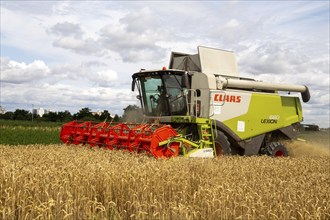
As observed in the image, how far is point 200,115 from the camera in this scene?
31.4 ft

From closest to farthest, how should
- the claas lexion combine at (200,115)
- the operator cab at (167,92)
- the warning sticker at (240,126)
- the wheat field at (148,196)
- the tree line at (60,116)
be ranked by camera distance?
the wheat field at (148,196)
the claas lexion combine at (200,115)
the operator cab at (167,92)
the warning sticker at (240,126)
the tree line at (60,116)

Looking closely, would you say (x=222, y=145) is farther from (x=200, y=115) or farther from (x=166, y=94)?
(x=166, y=94)

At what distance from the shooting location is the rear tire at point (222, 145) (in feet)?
31.2

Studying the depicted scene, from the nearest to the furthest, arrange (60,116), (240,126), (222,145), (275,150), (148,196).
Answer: (148,196) → (222,145) → (240,126) → (275,150) → (60,116)

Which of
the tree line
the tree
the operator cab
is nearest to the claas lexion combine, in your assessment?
the operator cab

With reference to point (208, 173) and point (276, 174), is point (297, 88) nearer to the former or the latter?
point (276, 174)

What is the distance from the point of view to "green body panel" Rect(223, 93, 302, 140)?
1030cm

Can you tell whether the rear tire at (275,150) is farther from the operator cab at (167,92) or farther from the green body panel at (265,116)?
the operator cab at (167,92)

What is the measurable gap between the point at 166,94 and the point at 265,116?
10.4 ft

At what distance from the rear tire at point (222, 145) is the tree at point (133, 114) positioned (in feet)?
7.46

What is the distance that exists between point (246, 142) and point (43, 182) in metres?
7.00

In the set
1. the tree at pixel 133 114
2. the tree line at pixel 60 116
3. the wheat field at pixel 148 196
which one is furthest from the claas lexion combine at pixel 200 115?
the tree line at pixel 60 116

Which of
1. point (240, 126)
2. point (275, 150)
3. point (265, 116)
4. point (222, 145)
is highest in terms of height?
point (265, 116)

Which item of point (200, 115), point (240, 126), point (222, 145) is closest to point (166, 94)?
point (200, 115)
